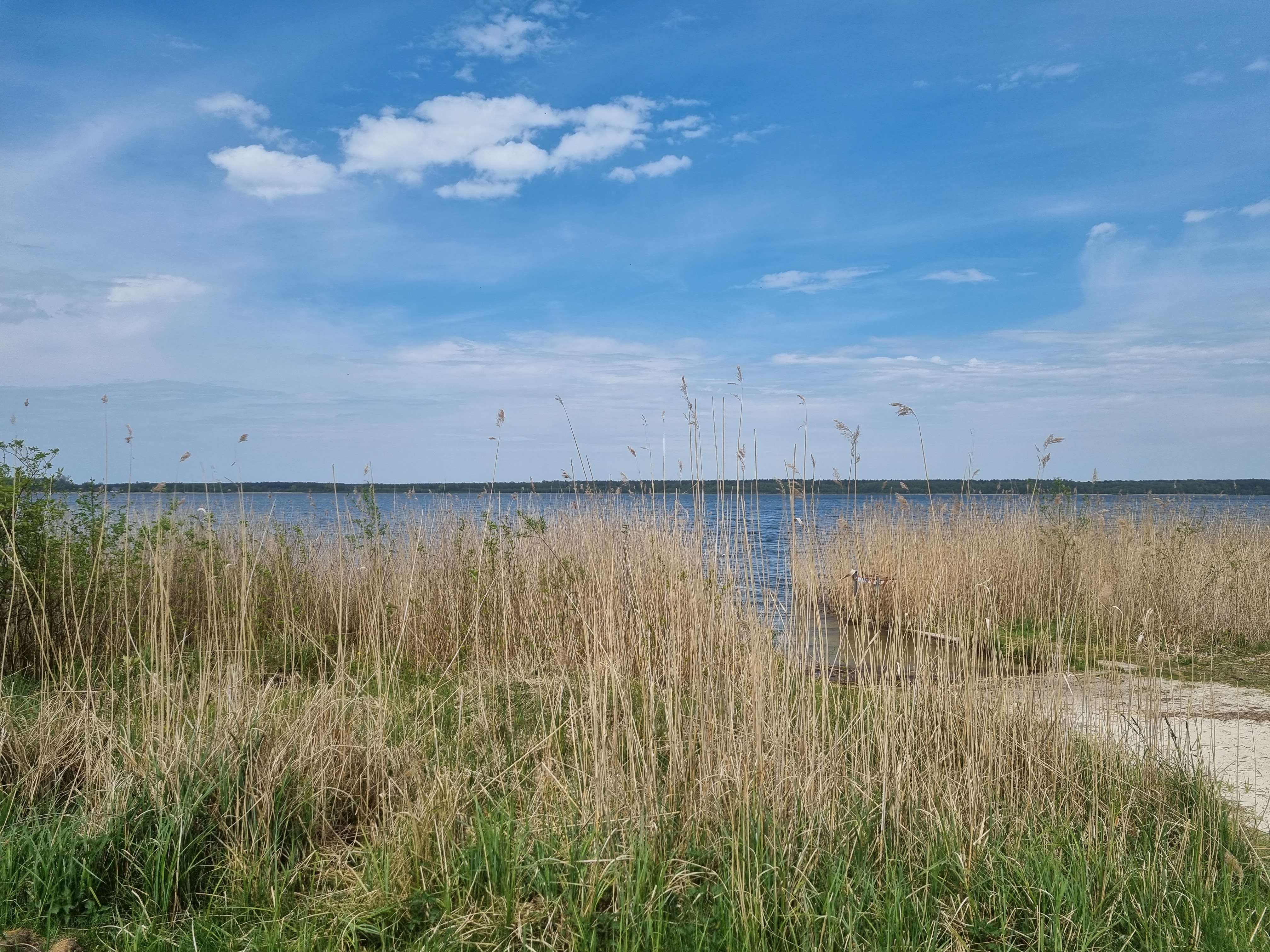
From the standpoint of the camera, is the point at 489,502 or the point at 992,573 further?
the point at 992,573

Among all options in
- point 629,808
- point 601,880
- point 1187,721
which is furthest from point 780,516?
point 601,880

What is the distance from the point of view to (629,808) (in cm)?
243

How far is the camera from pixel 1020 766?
3.09m

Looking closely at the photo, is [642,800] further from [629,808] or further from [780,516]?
[780,516]

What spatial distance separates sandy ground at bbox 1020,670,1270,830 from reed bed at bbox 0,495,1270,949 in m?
0.11

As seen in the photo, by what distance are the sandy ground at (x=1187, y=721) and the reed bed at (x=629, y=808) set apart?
11 cm

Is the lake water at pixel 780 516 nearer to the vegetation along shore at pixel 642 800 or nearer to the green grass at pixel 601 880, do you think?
the vegetation along shore at pixel 642 800

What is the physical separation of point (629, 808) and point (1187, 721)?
1951mm

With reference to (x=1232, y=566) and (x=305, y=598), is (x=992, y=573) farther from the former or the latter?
(x=305, y=598)

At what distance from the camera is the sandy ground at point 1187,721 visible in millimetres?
3090

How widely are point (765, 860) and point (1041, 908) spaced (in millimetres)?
762

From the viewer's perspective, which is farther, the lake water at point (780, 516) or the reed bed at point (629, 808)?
the lake water at point (780, 516)

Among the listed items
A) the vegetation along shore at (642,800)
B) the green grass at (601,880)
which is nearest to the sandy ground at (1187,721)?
the vegetation along shore at (642,800)

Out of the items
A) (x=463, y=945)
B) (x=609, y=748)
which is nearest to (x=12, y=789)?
(x=463, y=945)
